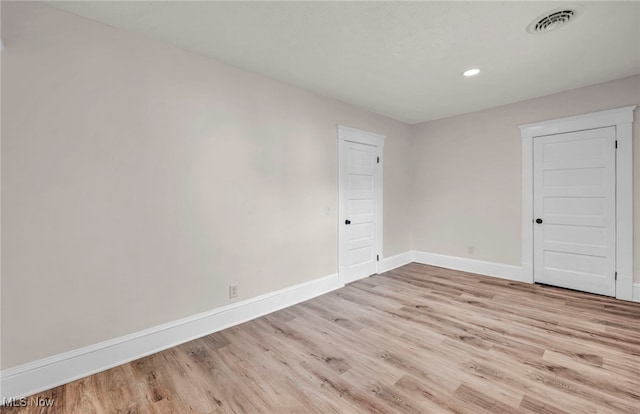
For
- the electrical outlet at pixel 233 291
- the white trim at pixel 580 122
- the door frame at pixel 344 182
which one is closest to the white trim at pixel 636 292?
the white trim at pixel 580 122

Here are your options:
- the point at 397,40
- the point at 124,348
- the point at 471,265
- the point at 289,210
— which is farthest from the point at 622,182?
the point at 124,348

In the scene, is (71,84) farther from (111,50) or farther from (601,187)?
(601,187)

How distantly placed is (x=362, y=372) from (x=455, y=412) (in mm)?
638

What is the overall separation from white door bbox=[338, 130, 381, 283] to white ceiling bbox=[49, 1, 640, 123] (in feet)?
3.56

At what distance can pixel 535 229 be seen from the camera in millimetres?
3949

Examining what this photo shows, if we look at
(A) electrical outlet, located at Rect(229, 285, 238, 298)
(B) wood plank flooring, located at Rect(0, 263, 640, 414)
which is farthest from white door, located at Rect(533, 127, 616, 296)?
(A) electrical outlet, located at Rect(229, 285, 238, 298)

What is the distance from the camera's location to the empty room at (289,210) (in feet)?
6.04

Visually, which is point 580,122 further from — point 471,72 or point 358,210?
point 358,210

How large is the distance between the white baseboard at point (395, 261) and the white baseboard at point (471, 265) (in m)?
0.15

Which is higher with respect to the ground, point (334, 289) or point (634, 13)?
point (634, 13)

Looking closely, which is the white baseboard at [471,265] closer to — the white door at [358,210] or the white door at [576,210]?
the white door at [576,210]

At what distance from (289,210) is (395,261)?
8.41 ft

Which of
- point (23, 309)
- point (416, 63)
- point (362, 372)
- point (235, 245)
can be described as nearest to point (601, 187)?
point (416, 63)

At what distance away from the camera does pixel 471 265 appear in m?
4.58
